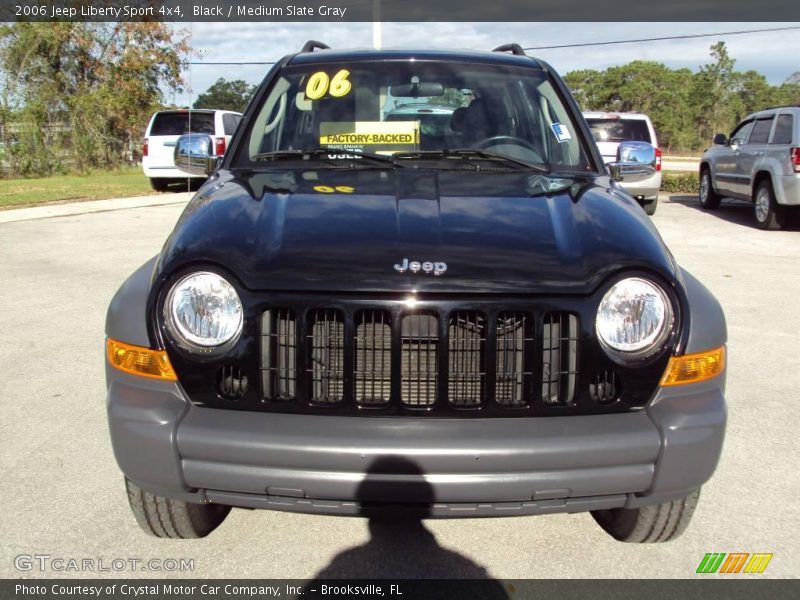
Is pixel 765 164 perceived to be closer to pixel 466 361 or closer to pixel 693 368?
pixel 693 368

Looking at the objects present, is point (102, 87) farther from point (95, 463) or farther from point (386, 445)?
point (386, 445)

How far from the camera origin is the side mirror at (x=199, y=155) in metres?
4.10

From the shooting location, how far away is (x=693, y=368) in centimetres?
242

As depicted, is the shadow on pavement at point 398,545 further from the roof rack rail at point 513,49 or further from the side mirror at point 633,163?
the roof rack rail at point 513,49

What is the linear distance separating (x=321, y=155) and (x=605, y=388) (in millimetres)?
1687

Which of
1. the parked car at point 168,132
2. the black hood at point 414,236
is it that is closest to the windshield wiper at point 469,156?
the black hood at point 414,236

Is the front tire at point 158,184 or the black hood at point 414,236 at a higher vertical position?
the black hood at point 414,236

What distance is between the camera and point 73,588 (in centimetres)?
262

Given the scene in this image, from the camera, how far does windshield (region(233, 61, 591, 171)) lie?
3.51 metres

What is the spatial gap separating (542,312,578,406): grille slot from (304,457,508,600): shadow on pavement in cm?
50

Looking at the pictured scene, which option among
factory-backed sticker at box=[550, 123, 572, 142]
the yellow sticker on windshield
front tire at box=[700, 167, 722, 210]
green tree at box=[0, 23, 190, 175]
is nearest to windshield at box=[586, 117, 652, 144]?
front tire at box=[700, 167, 722, 210]

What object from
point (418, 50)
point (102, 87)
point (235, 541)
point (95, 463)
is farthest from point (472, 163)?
point (102, 87)

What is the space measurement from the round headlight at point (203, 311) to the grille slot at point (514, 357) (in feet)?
2.61

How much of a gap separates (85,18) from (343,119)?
82.0ft
